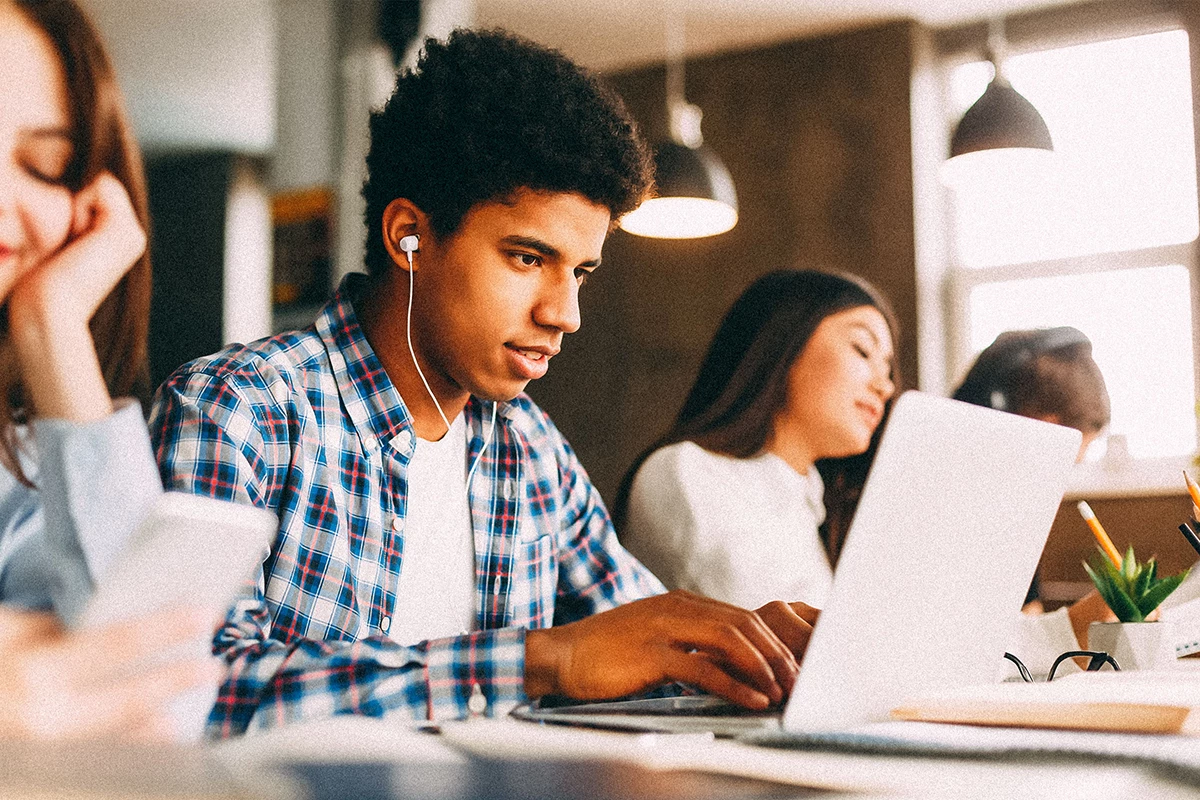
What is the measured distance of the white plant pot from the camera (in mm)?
1388

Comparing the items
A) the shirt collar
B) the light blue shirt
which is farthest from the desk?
the shirt collar

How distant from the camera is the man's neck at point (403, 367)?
5.01 feet

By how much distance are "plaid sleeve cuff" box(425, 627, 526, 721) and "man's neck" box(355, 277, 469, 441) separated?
59cm

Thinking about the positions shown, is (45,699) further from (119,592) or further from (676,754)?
(676,754)

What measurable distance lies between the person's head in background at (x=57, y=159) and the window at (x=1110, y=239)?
3.49 meters

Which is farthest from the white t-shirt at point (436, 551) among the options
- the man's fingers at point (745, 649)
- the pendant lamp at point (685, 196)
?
the pendant lamp at point (685, 196)

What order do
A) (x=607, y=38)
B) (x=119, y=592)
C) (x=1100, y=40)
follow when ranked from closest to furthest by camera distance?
(x=119, y=592) < (x=1100, y=40) < (x=607, y=38)

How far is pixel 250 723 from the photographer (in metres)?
0.93

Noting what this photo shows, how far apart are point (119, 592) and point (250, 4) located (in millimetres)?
2865

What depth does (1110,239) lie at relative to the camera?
14.5 feet

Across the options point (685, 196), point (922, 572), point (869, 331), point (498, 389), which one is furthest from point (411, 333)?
point (685, 196)

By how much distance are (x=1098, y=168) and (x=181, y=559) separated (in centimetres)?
451

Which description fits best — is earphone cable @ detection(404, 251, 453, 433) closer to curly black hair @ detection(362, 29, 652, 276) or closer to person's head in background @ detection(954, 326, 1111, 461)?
curly black hair @ detection(362, 29, 652, 276)

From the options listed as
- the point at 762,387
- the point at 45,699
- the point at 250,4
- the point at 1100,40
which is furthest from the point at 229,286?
the point at 1100,40
